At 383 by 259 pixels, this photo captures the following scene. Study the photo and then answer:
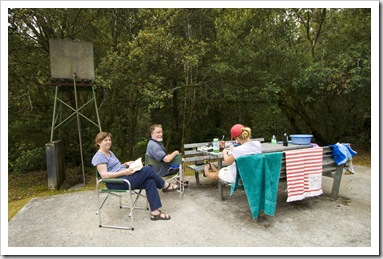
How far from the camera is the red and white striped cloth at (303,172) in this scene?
9.97 feet

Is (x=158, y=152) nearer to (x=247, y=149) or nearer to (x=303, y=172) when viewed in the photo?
(x=247, y=149)

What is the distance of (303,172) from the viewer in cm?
311

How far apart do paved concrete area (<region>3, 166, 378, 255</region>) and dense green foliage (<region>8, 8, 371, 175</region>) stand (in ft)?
10.4

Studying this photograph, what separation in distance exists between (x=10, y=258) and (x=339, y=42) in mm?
9130

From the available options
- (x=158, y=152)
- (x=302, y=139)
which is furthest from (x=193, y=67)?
(x=158, y=152)

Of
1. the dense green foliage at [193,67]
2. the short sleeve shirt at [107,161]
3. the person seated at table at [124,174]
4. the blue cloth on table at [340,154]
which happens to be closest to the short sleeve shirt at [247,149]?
the person seated at table at [124,174]

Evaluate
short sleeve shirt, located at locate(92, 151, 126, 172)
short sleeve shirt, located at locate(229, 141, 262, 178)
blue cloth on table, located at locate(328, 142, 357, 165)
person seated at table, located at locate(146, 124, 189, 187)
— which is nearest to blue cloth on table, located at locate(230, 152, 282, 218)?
short sleeve shirt, located at locate(229, 141, 262, 178)

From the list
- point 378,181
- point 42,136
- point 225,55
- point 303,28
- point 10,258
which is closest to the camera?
point 10,258

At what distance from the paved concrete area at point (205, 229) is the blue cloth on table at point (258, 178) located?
24 cm

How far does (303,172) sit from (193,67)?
5209mm

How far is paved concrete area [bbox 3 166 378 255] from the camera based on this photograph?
2419 millimetres

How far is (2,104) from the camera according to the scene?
9.25 feet

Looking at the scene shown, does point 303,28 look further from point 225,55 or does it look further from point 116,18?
point 116,18
